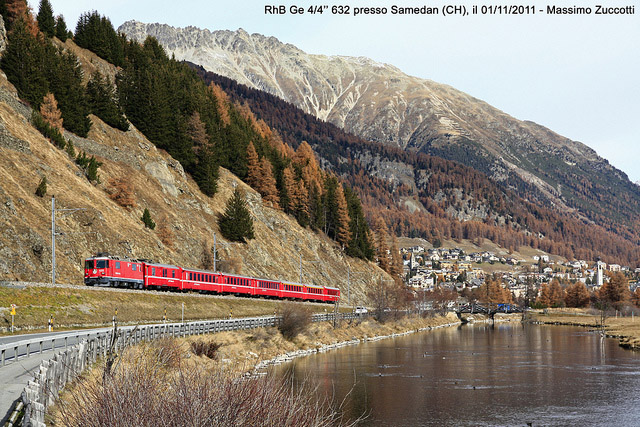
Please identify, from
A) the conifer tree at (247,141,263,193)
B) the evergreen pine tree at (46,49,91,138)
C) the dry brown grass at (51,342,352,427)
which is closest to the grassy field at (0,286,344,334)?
the dry brown grass at (51,342,352,427)

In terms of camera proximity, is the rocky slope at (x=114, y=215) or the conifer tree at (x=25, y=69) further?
the conifer tree at (x=25, y=69)

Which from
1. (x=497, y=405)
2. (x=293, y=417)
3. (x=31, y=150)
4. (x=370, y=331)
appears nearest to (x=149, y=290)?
(x=31, y=150)

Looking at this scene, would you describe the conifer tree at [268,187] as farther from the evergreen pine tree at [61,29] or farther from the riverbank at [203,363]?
the evergreen pine tree at [61,29]

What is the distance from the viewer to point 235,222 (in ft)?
309

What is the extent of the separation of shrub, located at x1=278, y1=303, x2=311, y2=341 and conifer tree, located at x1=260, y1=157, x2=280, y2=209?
5747cm

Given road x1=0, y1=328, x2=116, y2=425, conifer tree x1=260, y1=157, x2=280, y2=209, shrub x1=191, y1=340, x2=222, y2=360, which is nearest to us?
road x1=0, y1=328, x2=116, y2=425

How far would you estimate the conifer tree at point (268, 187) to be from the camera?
11956cm

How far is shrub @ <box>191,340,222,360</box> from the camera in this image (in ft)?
132

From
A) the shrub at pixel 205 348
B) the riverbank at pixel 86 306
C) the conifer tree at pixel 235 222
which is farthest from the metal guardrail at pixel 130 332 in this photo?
the conifer tree at pixel 235 222

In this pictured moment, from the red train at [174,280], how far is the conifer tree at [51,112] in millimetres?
25347

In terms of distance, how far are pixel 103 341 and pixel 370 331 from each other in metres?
55.3

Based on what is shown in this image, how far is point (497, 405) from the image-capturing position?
3616cm

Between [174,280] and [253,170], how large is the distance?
57.5 metres

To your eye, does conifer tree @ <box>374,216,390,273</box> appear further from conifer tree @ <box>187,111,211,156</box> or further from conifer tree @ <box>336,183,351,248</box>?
conifer tree @ <box>187,111,211,156</box>
